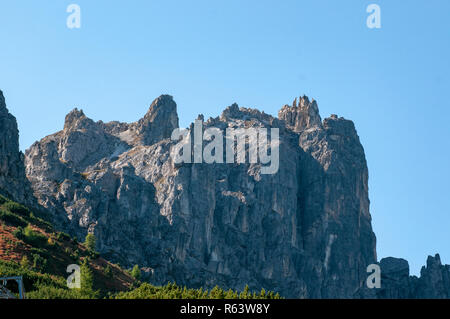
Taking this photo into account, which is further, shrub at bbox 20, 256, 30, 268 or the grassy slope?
shrub at bbox 20, 256, 30, 268

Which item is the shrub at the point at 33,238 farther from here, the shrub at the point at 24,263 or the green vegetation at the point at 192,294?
the green vegetation at the point at 192,294

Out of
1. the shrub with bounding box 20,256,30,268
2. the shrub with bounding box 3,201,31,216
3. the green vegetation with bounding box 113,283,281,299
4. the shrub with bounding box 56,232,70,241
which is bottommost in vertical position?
the green vegetation with bounding box 113,283,281,299

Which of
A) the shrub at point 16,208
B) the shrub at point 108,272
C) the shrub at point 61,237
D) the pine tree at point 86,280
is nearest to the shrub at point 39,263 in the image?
the pine tree at point 86,280

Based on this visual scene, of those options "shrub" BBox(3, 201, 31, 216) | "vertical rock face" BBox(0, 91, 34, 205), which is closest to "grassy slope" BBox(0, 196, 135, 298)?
"shrub" BBox(3, 201, 31, 216)

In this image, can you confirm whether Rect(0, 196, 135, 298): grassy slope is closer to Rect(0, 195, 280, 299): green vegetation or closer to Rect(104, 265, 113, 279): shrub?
Rect(0, 195, 280, 299): green vegetation

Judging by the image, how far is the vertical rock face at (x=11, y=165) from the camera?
489 ft

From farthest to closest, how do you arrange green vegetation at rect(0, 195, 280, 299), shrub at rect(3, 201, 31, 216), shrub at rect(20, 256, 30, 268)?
shrub at rect(3, 201, 31, 216) < shrub at rect(20, 256, 30, 268) < green vegetation at rect(0, 195, 280, 299)

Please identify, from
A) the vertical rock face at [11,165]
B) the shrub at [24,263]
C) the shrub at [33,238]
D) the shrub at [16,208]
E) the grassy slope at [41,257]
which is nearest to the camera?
the grassy slope at [41,257]

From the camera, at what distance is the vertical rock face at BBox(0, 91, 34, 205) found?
14912 centimetres

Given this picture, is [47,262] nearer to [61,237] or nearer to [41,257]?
[41,257]

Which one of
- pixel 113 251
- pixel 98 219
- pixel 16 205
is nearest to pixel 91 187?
pixel 98 219
